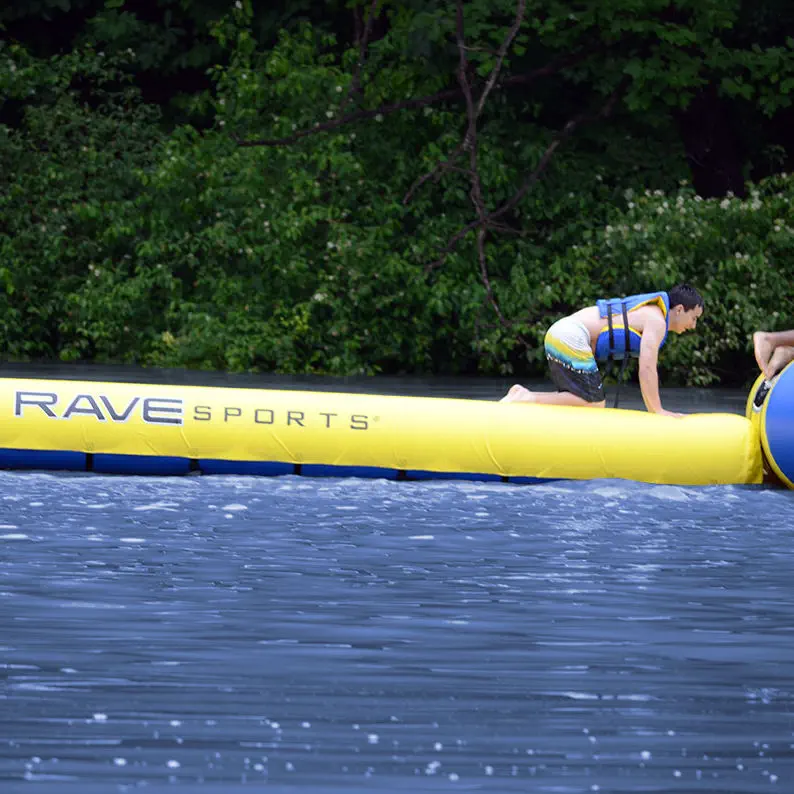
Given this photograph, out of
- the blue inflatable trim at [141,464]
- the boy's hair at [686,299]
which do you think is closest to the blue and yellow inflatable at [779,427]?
the boy's hair at [686,299]

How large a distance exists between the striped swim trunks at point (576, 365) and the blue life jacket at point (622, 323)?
0.30ft

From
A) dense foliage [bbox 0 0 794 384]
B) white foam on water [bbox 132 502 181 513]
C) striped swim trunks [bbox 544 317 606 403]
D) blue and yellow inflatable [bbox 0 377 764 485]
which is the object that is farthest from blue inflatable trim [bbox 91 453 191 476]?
dense foliage [bbox 0 0 794 384]

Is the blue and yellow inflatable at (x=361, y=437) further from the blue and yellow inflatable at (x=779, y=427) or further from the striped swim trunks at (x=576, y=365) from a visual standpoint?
the striped swim trunks at (x=576, y=365)

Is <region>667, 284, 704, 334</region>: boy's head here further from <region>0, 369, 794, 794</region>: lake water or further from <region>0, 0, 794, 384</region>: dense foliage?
<region>0, 0, 794, 384</region>: dense foliage

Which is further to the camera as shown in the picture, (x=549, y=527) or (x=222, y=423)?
(x=222, y=423)

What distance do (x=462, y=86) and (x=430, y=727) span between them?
572 inches

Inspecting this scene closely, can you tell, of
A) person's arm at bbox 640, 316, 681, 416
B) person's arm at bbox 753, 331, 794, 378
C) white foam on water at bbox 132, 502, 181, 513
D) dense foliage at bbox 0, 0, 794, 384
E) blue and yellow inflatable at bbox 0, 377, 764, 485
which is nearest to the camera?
white foam on water at bbox 132, 502, 181, 513

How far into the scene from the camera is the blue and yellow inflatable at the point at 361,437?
10.3 meters

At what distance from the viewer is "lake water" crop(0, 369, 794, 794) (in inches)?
175

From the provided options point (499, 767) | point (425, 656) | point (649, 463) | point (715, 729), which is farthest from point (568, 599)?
point (649, 463)

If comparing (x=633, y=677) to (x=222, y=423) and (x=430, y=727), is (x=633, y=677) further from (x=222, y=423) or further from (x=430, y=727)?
(x=222, y=423)

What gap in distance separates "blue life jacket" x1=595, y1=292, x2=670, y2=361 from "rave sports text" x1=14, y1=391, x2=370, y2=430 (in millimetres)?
1478

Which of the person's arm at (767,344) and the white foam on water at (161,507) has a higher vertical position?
the person's arm at (767,344)

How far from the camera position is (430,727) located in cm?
476
